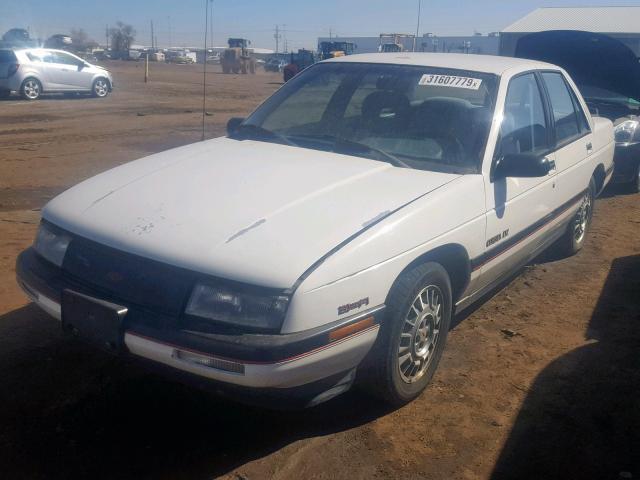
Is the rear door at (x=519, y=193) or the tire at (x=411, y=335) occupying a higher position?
the rear door at (x=519, y=193)

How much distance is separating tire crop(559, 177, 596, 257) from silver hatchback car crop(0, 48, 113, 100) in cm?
1664

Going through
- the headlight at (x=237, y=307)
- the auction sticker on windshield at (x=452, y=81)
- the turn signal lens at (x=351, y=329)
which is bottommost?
the turn signal lens at (x=351, y=329)

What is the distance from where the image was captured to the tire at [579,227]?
219 inches

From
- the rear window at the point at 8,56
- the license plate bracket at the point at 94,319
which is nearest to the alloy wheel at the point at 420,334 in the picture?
the license plate bracket at the point at 94,319

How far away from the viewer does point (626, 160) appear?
26.1 feet

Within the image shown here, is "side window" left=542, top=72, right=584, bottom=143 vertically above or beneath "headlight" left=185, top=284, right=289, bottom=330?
above

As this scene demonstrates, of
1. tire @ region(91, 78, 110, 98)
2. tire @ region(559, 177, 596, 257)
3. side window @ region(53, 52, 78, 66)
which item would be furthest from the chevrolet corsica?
tire @ region(91, 78, 110, 98)

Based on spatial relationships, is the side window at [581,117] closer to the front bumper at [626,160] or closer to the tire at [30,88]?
the front bumper at [626,160]

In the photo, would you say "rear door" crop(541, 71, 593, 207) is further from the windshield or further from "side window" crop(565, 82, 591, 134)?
the windshield

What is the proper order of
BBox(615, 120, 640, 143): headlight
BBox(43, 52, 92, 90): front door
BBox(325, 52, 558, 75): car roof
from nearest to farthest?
1. BBox(325, 52, 558, 75): car roof
2. BBox(615, 120, 640, 143): headlight
3. BBox(43, 52, 92, 90): front door

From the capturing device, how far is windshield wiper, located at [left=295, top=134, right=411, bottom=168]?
3.57 metres

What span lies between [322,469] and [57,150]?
9089 millimetres

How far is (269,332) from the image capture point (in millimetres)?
2465

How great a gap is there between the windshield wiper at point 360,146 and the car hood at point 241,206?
65 mm
